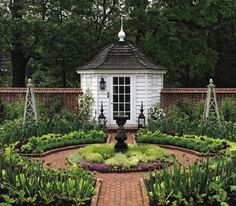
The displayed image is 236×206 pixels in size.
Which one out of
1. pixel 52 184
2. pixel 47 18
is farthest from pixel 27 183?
pixel 47 18

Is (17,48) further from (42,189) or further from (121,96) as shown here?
(42,189)

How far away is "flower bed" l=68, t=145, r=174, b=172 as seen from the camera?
10.7 meters

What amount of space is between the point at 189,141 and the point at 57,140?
3.94 meters

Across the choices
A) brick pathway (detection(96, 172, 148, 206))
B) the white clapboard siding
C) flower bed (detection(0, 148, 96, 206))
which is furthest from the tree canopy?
flower bed (detection(0, 148, 96, 206))

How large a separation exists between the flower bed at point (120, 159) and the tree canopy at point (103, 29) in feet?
42.3

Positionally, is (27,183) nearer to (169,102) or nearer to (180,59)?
(169,102)

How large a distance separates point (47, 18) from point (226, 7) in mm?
10061

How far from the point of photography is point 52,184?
7.32m

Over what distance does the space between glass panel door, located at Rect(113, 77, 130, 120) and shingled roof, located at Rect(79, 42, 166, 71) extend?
0.56 m

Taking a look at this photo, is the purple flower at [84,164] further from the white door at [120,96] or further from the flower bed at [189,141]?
the white door at [120,96]

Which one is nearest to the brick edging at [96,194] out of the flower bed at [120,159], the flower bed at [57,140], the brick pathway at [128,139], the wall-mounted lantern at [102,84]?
the flower bed at [120,159]

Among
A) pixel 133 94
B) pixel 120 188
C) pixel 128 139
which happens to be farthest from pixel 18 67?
pixel 120 188

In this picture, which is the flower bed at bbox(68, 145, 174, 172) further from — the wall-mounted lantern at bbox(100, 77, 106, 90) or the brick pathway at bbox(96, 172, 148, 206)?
the wall-mounted lantern at bbox(100, 77, 106, 90)

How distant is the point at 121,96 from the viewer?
1892 cm
